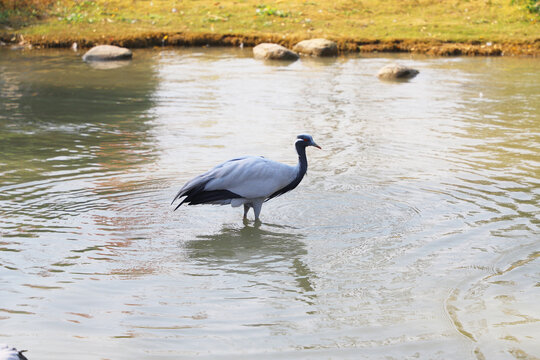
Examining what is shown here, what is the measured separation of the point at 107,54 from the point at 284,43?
23.5ft

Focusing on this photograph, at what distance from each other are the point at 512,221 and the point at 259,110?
9.13m

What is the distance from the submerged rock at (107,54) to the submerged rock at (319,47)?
656cm

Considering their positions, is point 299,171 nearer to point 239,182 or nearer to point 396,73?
point 239,182

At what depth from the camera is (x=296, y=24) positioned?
31.5 metres

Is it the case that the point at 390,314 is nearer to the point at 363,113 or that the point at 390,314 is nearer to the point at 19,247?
the point at 19,247

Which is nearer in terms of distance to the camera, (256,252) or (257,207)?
(256,252)

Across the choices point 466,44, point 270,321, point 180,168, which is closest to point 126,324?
point 270,321

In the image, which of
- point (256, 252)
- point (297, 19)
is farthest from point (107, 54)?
point (256, 252)

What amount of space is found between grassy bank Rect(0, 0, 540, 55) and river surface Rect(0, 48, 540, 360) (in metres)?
10.3

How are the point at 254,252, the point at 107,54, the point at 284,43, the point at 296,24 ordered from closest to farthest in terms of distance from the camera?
the point at 254,252
the point at 107,54
the point at 284,43
the point at 296,24

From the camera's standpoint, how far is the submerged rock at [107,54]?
26.8m

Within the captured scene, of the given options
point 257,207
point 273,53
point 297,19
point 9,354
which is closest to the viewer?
point 9,354

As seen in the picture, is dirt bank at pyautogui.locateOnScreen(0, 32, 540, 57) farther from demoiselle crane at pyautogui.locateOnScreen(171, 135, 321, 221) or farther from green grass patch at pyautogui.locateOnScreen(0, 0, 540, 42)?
demoiselle crane at pyautogui.locateOnScreen(171, 135, 321, 221)

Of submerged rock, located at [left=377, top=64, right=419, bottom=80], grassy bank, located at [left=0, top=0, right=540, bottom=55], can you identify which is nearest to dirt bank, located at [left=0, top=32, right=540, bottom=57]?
grassy bank, located at [left=0, top=0, right=540, bottom=55]
